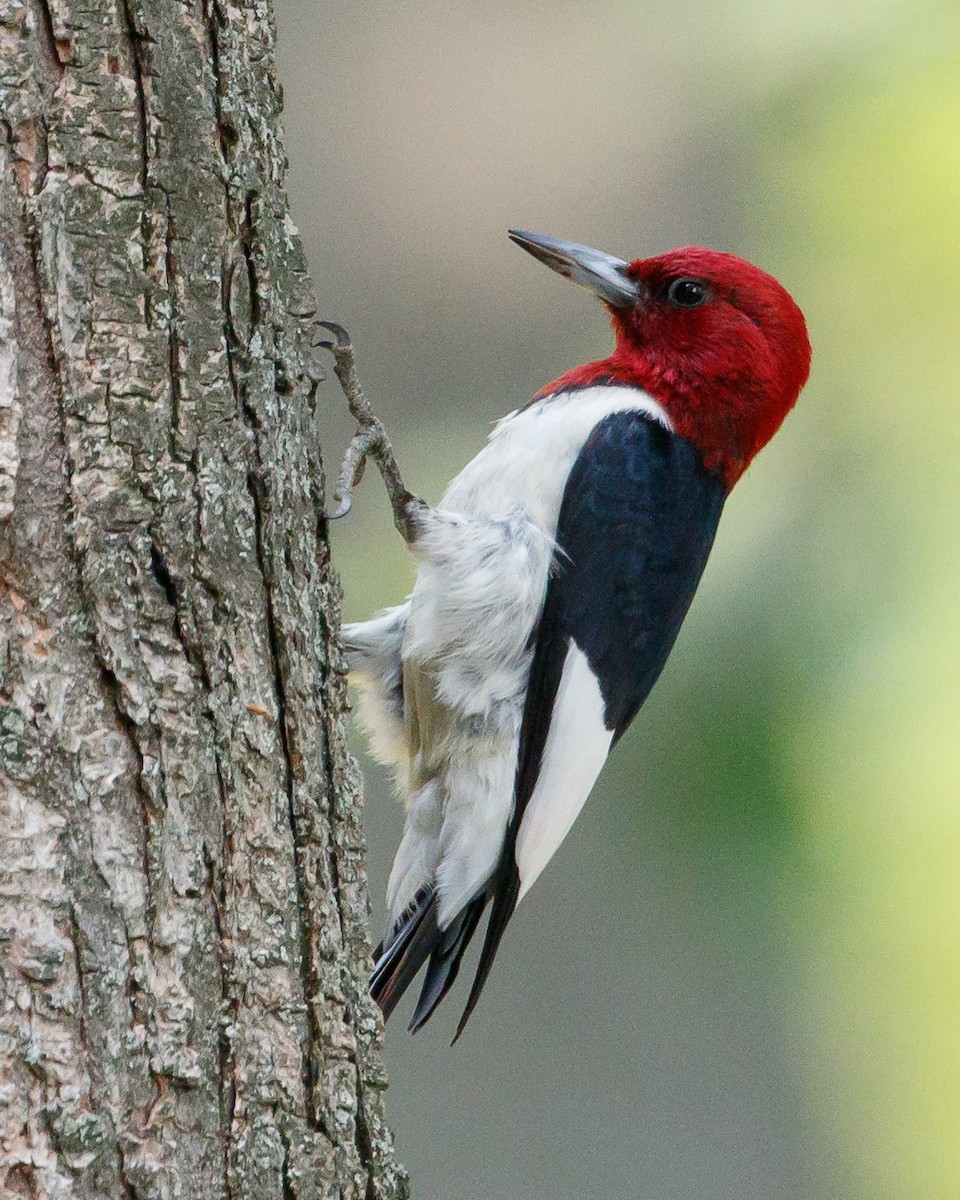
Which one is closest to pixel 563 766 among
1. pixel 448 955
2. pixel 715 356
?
pixel 448 955

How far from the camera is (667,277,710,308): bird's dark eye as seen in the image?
2.73 metres

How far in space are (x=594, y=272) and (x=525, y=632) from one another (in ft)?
2.62

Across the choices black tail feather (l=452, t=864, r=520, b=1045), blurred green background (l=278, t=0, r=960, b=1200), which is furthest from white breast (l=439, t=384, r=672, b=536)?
blurred green background (l=278, t=0, r=960, b=1200)

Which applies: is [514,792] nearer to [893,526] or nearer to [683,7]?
[893,526]

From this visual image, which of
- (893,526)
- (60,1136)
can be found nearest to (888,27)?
(893,526)

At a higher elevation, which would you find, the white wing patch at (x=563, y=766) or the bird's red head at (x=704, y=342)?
the bird's red head at (x=704, y=342)

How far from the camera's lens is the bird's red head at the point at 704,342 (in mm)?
2658

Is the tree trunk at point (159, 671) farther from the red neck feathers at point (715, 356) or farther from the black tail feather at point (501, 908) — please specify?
the red neck feathers at point (715, 356)

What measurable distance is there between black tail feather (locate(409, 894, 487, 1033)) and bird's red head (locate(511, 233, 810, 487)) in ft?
3.12

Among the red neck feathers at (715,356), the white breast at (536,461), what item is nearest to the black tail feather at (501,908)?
the white breast at (536,461)

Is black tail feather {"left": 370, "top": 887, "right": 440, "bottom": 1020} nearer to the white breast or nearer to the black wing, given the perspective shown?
the black wing

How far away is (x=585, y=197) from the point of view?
4.15m

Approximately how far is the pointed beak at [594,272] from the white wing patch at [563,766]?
0.76 m

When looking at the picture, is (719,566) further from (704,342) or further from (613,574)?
(613,574)
